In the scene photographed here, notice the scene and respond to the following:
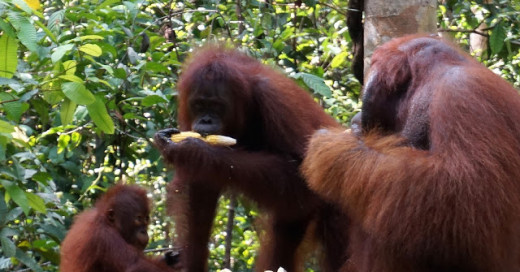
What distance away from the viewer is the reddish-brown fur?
4172 millimetres

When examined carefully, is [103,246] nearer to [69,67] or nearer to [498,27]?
[69,67]

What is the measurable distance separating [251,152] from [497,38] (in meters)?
1.85

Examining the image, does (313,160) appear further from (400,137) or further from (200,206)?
(200,206)

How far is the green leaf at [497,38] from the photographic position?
16.3 ft

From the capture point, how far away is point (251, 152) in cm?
404

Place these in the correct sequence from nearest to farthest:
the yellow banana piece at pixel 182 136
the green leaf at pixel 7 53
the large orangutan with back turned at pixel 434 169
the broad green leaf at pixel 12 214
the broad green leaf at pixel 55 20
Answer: the large orangutan with back turned at pixel 434 169, the green leaf at pixel 7 53, the broad green leaf at pixel 12 214, the yellow banana piece at pixel 182 136, the broad green leaf at pixel 55 20

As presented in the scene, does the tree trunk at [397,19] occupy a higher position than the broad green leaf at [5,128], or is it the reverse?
the tree trunk at [397,19]

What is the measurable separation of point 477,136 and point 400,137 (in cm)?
36

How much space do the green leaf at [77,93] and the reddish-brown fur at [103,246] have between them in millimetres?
986

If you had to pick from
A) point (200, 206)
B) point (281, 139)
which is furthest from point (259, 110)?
point (200, 206)

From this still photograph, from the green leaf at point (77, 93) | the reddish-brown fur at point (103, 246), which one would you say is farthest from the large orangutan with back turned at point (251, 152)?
the green leaf at point (77, 93)

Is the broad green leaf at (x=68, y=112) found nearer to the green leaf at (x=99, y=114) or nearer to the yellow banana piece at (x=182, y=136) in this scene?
the green leaf at (x=99, y=114)

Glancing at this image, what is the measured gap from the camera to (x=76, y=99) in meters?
3.46

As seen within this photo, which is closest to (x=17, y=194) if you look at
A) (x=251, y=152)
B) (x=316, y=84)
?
(x=251, y=152)
